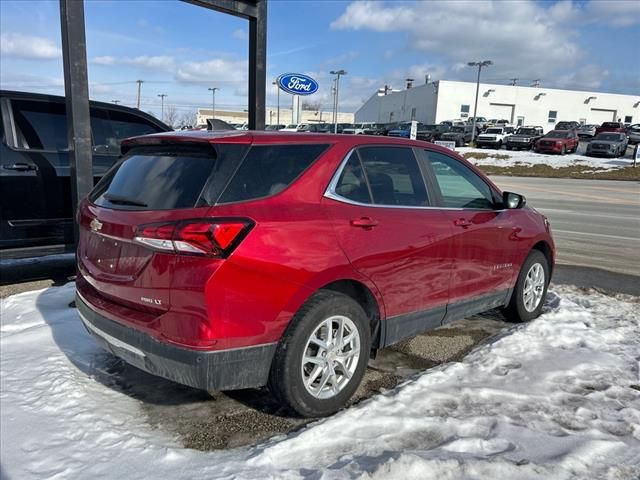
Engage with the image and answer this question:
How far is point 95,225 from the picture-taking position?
10.7 ft

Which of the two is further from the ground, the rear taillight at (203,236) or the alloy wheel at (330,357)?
the rear taillight at (203,236)

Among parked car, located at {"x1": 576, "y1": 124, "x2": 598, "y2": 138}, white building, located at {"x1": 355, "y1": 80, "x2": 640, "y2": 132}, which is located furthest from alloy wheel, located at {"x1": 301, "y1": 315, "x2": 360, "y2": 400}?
white building, located at {"x1": 355, "y1": 80, "x2": 640, "y2": 132}

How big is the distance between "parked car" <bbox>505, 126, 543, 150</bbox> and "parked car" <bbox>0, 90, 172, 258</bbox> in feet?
126

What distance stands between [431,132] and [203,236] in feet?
142

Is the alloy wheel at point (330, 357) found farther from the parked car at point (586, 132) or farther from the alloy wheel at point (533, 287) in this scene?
the parked car at point (586, 132)

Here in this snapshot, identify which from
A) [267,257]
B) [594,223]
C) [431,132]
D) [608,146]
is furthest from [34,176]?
[431,132]

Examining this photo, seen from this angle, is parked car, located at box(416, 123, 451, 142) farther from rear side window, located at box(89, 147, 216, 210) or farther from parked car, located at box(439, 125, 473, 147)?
rear side window, located at box(89, 147, 216, 210)

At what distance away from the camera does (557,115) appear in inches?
2741

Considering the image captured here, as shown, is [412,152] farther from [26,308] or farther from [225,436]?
[26,308]

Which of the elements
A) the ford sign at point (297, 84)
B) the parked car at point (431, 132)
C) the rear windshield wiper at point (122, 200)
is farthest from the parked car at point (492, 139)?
the rear windshield wiper at point (122, 200)

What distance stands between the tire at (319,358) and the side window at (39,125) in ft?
14.3

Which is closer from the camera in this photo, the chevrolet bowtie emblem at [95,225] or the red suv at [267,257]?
the red suv at [267,257]

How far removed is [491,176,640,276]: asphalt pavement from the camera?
8227 mm

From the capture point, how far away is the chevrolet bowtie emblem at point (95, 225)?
3.22m
